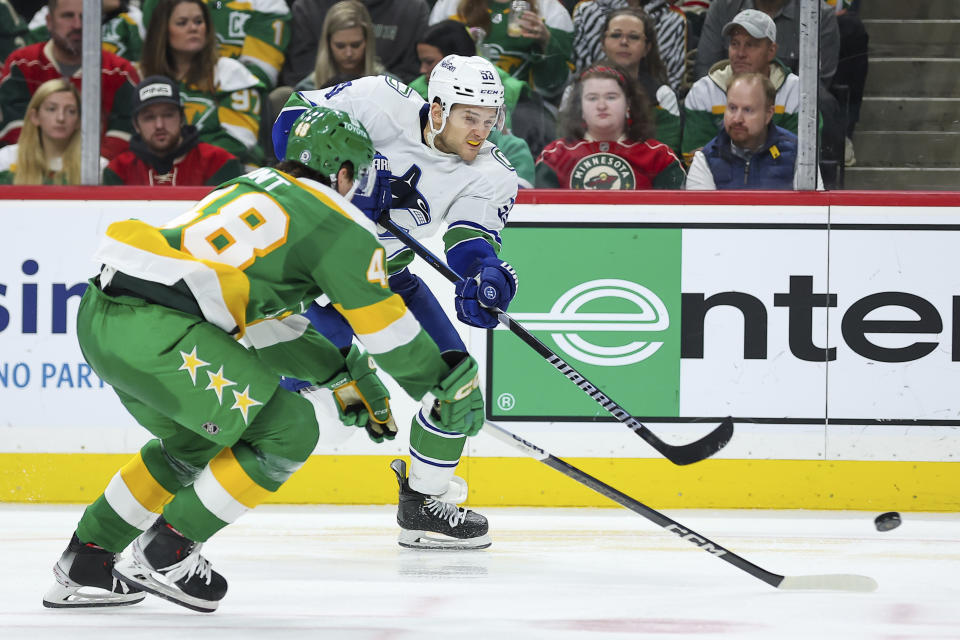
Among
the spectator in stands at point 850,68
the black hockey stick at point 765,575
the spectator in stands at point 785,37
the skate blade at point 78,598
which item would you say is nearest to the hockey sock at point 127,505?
the skate blade at point 78,598

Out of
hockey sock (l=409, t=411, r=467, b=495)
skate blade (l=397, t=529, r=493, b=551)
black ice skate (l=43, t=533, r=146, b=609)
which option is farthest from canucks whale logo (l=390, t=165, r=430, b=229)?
black ice skate (l=43, t=533, r=146, b=609)

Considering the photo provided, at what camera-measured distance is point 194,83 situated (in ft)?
14.9

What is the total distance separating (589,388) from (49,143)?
2.16 metres

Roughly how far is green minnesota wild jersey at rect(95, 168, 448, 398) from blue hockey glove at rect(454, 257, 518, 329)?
0.79 metres

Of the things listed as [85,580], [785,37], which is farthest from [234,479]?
[785,37]

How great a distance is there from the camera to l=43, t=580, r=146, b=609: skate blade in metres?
2.66

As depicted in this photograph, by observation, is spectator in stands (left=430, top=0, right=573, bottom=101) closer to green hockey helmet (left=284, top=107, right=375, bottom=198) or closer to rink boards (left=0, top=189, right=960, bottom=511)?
rink boards (left=0, top=189, right=960, bottom=511)

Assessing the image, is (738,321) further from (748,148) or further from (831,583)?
(831,583)

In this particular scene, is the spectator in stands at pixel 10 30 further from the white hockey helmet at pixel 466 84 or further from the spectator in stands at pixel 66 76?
the white hockey helmet at pixel 466 84

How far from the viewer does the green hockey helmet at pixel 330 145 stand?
260cm

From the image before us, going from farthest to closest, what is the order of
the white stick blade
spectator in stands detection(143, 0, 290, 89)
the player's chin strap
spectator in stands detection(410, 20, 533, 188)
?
spectator in stands detection(143, 0, 290, 89) < spectator in stands detection(410, 20, 533, 188) < the player's chin strap < the white stick blade

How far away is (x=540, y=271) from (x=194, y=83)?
1388mm

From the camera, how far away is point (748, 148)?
4.34 meters

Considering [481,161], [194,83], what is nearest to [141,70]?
[194,83]
